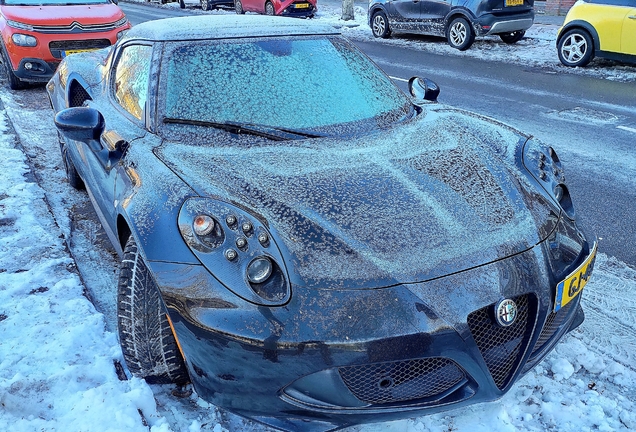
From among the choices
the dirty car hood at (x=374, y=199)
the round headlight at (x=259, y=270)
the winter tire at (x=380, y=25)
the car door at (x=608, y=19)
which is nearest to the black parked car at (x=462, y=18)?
the winter tire at (x=380, y=25)

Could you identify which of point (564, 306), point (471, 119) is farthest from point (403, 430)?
point (471, 119)

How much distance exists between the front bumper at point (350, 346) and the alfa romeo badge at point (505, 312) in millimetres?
21

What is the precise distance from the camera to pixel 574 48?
415 inches

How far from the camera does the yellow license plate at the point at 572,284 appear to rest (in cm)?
219

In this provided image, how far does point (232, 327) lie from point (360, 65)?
6.73ft

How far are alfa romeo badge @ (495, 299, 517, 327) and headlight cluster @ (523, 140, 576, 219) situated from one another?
2.60ft

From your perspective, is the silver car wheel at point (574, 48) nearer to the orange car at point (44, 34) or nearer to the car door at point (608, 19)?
the car door at point (608, 19)

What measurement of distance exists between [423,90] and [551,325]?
7.10 ft

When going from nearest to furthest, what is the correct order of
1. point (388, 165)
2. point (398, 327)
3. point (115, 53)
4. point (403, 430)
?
1. point (398, 327)
2. point (403, 430)
3. point (388, 165)
4. point (115, 53)

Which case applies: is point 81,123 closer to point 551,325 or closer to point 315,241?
point 315,241

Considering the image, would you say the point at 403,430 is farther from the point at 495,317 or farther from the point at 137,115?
the point at 137,115

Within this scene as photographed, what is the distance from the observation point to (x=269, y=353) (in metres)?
1.90

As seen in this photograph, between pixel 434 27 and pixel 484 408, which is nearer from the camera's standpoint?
pixel 484 408

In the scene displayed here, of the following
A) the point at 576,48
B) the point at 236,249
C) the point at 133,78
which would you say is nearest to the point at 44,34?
the point at 133,78
